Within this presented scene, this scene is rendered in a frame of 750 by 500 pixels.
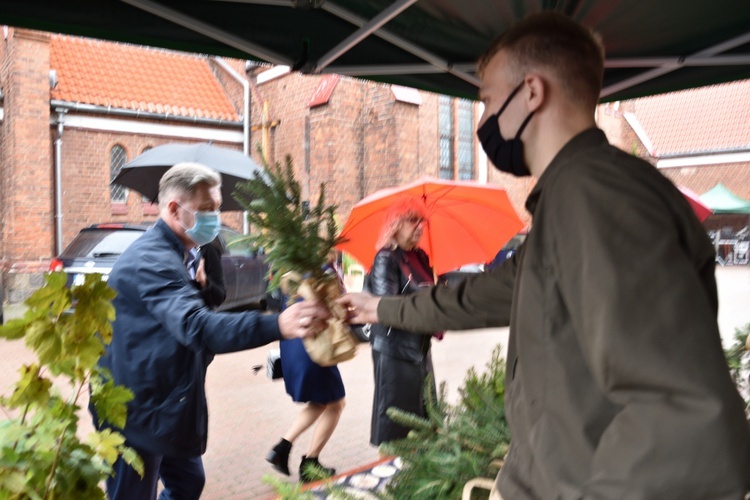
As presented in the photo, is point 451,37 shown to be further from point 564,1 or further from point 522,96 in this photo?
point 522,96

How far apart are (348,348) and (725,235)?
3318 cm

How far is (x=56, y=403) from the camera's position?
1.50m

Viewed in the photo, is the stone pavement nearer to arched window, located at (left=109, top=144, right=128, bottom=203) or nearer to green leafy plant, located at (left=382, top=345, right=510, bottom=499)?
green leafy plant, located at (left=382, top=345, right=510, bottom=499)

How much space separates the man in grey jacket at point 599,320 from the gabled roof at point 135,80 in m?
17.8

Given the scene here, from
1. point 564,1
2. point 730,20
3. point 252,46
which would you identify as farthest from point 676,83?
point 252,46

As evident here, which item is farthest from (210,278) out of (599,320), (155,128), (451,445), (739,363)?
(155,128)

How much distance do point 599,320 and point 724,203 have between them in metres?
29.8

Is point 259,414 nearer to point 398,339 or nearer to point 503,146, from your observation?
point 398,339

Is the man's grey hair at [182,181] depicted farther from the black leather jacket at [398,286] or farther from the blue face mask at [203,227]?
the black leather jacket at [398,286]

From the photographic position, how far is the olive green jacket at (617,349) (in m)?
0.93

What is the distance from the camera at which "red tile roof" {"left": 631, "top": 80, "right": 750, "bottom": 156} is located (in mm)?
31938

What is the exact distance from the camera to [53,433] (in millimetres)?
1419

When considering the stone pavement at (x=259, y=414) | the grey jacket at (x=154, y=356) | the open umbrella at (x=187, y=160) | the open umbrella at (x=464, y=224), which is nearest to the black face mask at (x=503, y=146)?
the grey jacket at (x=154, y=356)

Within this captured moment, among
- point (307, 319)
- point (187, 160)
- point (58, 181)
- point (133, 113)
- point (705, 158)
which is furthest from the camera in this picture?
point (705, 158)
